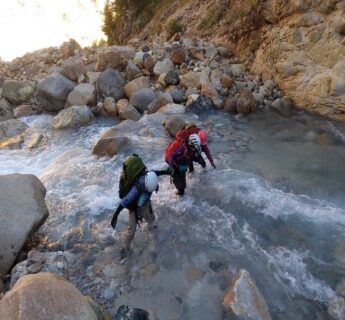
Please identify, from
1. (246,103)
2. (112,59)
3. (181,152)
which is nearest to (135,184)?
(181,152)

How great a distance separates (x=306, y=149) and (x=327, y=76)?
3180 millimetres

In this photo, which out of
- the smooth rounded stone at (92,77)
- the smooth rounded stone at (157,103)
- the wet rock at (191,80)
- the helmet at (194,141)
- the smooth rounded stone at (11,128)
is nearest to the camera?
the helmet at (194,141)

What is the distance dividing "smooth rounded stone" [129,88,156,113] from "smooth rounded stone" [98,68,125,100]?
88cm

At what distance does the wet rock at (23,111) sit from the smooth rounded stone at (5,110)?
0.94ft

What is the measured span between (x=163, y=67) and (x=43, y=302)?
12.0 meters

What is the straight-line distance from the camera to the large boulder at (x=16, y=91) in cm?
1534

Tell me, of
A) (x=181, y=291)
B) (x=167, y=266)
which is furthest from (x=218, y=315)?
(x=167, y=266)

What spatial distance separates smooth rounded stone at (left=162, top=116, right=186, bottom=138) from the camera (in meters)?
11.6

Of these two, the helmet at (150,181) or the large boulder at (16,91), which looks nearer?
the helmet at (150,181)

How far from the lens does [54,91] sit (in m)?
14.5

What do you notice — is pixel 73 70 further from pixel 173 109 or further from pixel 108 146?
pixel 108 146

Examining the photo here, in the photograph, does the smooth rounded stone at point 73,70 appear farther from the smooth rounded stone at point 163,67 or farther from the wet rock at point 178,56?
the wet rock at point 178,56

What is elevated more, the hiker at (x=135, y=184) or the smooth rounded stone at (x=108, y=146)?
the hiker at (x=135, y=184)

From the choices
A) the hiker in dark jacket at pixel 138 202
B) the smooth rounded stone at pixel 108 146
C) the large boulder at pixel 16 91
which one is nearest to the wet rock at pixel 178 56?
the smooth rounded stone at pixel 108 146
